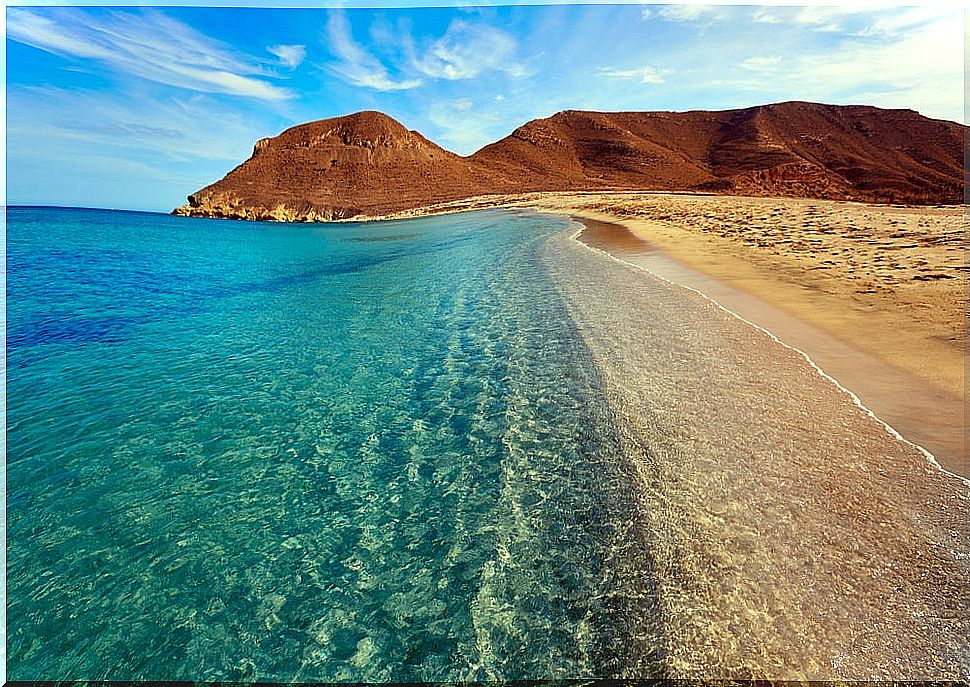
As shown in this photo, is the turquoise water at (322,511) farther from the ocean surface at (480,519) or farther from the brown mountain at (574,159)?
the brown mountain at (574,159)

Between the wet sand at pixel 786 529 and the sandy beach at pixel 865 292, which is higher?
the sandy beach at pixel 865 292

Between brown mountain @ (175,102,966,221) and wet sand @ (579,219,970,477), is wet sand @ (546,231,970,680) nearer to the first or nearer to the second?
wet sand @ (579,219,970,477)

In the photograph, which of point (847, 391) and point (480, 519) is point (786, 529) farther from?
point (847, 391)

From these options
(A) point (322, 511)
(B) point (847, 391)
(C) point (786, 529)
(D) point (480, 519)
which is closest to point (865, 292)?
(B) point (847, 391)

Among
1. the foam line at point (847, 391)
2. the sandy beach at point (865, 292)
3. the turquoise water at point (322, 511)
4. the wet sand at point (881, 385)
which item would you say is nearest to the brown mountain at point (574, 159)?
the sandy beach at point (865, 292)

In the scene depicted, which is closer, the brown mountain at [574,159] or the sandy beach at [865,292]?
the sandy beach at [865,292]

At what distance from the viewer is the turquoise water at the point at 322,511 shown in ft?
7.33

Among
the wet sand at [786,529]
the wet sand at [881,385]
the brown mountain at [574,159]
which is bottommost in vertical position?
the wet sand at [786,529]

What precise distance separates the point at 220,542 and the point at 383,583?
112 cm

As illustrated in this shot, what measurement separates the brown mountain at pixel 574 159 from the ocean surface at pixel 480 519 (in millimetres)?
58698

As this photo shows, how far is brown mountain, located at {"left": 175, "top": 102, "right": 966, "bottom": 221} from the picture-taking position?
220ft

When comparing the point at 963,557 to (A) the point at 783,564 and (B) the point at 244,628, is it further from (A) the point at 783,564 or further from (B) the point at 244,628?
(B) the point at 244,628

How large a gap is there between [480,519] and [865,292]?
7367mm

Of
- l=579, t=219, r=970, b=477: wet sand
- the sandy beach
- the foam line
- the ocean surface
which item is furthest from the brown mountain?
the ocean surface
